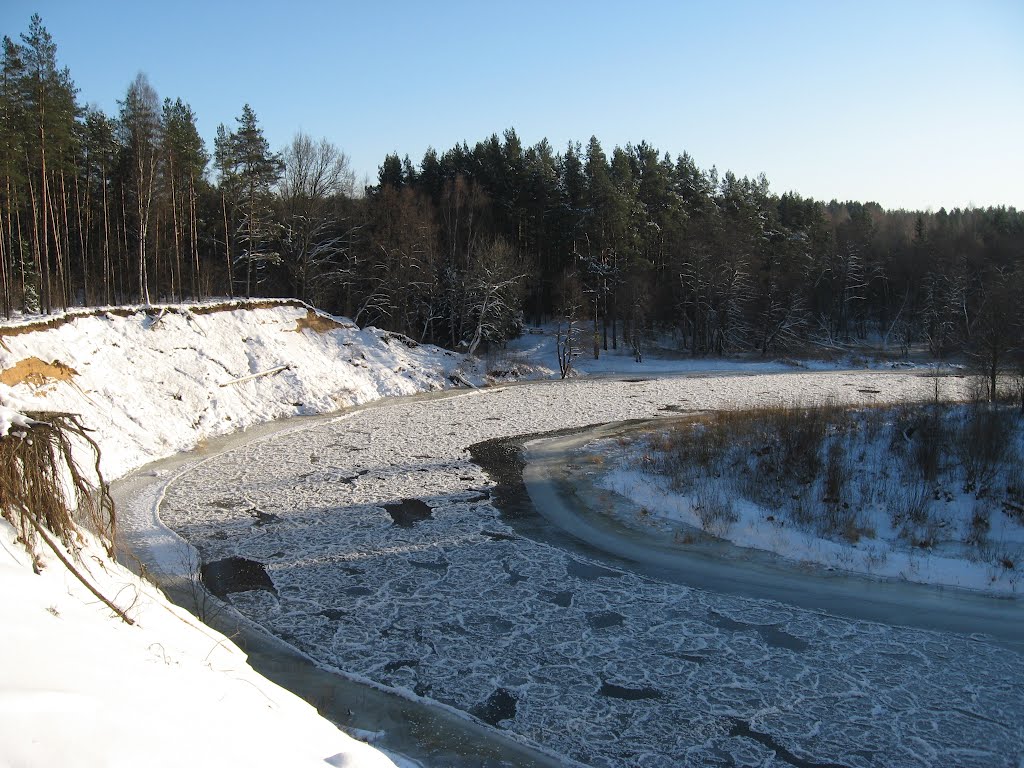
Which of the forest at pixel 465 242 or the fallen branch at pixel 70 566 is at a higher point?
the forest at pixel 465 242

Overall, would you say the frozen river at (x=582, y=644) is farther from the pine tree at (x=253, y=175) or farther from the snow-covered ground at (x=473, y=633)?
the pine tree at (x=253, y=175)

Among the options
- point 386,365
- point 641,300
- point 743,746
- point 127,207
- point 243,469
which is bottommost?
point 743,746

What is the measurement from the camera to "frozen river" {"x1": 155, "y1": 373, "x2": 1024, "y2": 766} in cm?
723

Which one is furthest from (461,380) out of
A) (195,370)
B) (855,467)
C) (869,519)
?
(869,519)

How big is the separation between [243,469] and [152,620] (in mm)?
12839

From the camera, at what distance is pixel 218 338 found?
27.1 meters

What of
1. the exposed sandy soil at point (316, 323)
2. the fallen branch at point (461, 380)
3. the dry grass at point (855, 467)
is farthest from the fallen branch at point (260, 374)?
the dry grass at point (855, 467)

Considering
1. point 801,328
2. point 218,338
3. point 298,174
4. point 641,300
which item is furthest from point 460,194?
point 801,328

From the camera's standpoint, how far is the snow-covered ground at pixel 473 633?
5.60 m

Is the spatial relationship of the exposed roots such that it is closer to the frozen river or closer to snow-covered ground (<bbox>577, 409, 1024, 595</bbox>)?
the frozen river

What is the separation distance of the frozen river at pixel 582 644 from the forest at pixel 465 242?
66.6 feet

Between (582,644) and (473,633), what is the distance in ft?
4.73

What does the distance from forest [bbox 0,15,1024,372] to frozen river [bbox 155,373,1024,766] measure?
20.3 meters

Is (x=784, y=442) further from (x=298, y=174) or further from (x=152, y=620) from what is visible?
(x=298, y=174)
